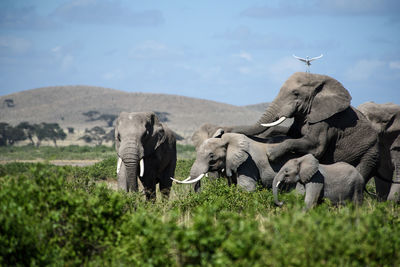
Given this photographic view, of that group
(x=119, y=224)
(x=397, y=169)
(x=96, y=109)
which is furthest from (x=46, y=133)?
(x=119, y=224)

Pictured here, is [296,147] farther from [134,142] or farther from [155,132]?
[155,132]

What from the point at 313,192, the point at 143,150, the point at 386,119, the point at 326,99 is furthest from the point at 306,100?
the point at 143,150

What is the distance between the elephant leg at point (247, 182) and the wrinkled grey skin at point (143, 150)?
1981 mm

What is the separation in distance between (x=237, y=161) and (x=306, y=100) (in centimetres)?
149

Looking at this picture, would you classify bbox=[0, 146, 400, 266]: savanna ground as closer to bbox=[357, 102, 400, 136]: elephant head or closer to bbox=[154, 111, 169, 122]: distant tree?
bbox=[357, 102, 400, 136]: elephant head

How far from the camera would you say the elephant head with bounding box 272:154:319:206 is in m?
8.82

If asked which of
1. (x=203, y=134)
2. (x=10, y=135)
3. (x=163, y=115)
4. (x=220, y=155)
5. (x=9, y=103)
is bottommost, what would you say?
(x=10, y=135)

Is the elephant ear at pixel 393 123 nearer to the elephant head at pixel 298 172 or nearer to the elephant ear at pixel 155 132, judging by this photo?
the elephant head at pixel 298 172

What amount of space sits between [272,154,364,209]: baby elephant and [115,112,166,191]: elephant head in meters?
3.01

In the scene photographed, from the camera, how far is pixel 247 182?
10180mm

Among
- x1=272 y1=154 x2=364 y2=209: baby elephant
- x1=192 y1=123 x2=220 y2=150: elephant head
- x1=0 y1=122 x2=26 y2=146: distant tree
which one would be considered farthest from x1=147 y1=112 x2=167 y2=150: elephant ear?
x1=0 y1=122 x2=26 y2=146: distant tree

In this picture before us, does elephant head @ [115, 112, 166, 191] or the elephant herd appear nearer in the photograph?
the elephant herd

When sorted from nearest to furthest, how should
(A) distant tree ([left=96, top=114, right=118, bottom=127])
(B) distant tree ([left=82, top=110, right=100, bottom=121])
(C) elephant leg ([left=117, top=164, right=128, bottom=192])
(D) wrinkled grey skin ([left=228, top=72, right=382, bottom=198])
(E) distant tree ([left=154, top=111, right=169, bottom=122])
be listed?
(D) wrinkled grey skin ([left=228, top=72, right=382, bottom=198]) < (C) elephant leg ([left=117, top=164, right=128, bottom=192]) < (A) distant tree ([left=96, top=114, right=118, bottom=127]) < (B) distant tree ([left=82, top=110, right=100, bottom=121]) < (E) distant tree ([left=154, top=111, right=169, bottom=122])

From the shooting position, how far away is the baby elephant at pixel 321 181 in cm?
889
